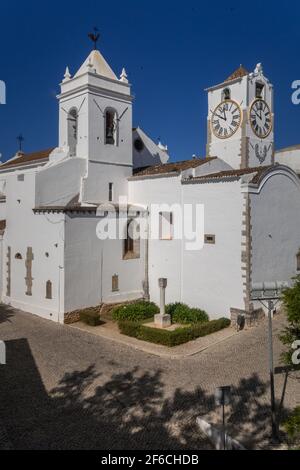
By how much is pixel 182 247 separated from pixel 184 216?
1806mm

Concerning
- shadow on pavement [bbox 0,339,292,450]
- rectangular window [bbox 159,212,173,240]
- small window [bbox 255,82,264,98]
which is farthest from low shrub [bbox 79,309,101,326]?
small window [bbox 255,82,264,98]

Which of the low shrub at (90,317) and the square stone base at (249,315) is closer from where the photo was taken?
the square stone base at (249,315)

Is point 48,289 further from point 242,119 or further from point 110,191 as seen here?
point 242,119

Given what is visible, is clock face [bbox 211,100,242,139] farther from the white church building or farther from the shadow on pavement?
A: the shadow on pavement

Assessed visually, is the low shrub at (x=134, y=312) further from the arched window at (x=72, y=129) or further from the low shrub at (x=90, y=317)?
the arched window at (x=72, y=129)

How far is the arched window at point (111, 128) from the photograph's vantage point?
1040 inches

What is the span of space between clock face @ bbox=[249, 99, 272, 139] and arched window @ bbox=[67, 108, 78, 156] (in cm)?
1163

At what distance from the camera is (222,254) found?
21.5 metres

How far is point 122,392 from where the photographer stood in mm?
13484

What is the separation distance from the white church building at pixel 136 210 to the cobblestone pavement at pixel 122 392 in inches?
145

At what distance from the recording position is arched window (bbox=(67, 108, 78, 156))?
26172mm

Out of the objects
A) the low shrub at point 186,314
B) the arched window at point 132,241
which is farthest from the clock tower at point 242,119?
the low shrub at point 186,314
